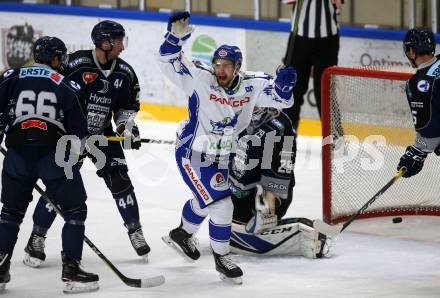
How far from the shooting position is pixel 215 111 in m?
5.54

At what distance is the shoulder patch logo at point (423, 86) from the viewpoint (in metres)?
5.48

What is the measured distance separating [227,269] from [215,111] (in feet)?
2.46

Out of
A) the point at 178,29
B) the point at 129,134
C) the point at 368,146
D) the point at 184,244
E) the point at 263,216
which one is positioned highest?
the point at 178,29

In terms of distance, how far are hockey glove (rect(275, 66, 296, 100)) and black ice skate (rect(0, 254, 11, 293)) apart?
4.93 ft

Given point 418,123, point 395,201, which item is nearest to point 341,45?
point 395,201

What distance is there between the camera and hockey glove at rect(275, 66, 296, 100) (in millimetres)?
5504

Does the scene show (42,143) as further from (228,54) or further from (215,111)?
(228,54)

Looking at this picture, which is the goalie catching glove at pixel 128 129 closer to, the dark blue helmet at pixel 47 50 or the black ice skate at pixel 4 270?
the dark blue helmet at pixel 47 50

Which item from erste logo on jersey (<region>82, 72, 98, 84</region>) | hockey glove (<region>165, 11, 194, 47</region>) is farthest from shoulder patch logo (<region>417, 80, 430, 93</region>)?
erste logo on jersey (<region>82, 72, 98, 84</region>)

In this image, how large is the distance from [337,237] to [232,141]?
1033 millimetres

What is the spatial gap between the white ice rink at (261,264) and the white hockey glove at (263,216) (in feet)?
0.52

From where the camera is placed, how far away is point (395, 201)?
22.0 feet

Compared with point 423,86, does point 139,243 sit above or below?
below

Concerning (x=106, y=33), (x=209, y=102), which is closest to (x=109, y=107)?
(x=106, y=33)
